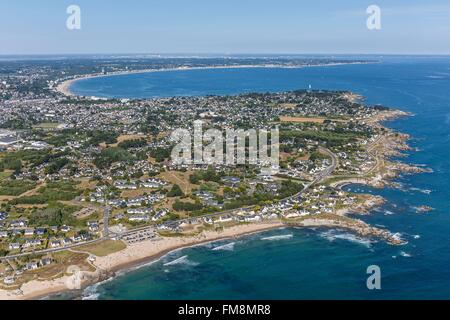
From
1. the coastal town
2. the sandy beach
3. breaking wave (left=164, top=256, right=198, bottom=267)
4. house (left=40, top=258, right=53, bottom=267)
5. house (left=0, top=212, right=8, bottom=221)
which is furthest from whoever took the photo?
house (left=0, top=212, right=8, bottom=221)

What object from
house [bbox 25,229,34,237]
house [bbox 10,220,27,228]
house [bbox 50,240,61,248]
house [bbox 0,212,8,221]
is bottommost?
house [bbox 50,240,61,248]

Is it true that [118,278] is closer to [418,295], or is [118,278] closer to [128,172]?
[418,295]

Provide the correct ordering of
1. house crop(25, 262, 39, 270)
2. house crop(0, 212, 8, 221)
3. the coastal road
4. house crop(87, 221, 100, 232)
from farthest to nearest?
house crop(0, 212, 8, 221) < house crop(87, 221, 100, 232) < the coastal road < house crop(25, 262, 39, 270)

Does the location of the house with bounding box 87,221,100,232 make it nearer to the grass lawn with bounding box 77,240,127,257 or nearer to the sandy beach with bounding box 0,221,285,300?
the grass lawn with bounding box 77,240,127,257

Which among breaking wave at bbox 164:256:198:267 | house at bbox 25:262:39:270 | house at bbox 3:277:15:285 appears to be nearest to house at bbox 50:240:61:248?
house at bbox 25:262:39:270

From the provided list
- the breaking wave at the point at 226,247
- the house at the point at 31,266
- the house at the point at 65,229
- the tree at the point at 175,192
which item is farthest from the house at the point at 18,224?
the breaking wave at the point at 226,247

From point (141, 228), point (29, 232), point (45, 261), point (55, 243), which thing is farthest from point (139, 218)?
point (45, 261)
